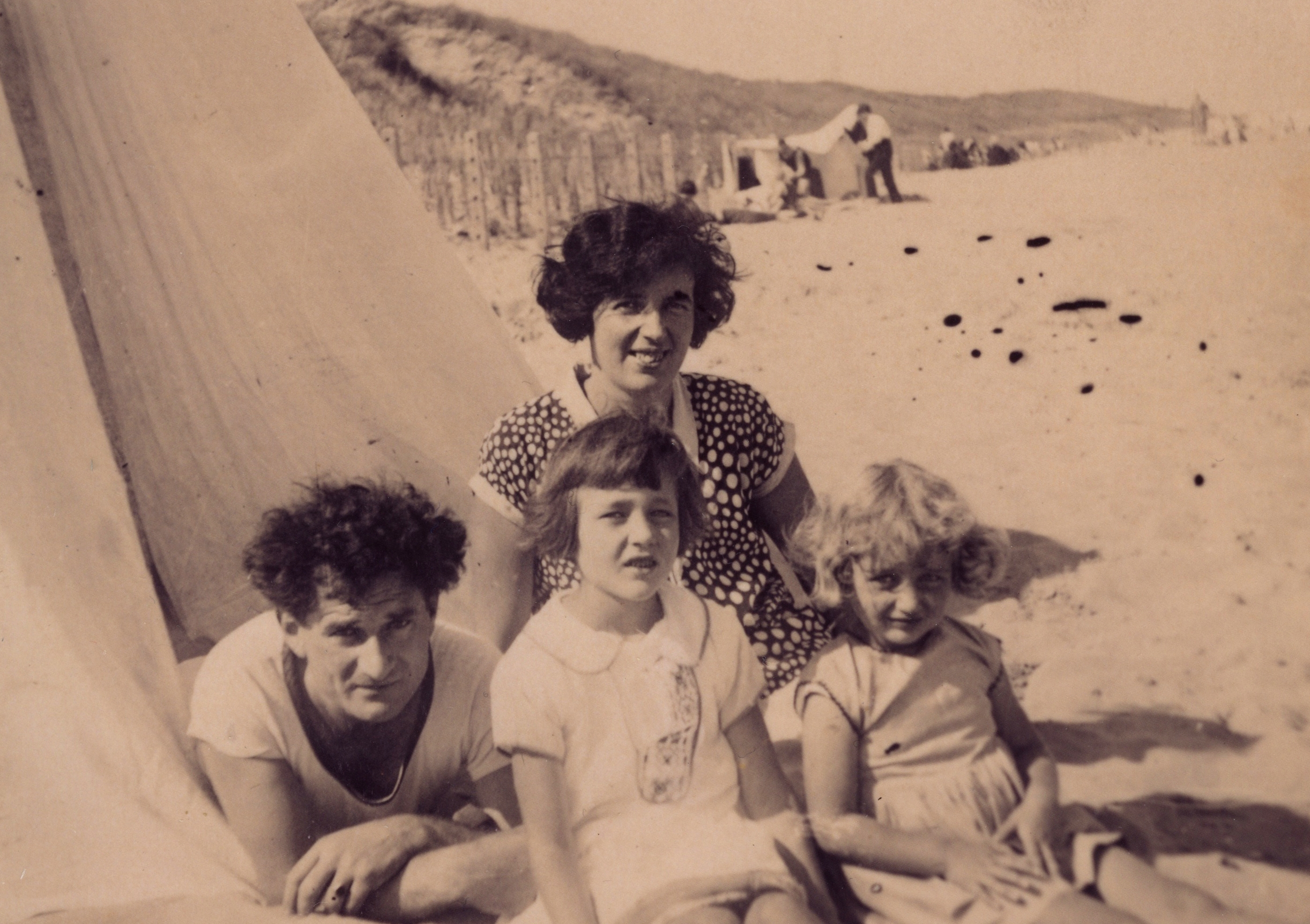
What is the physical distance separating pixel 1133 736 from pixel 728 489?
0.76m

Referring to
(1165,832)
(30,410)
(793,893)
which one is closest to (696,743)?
(793,893)

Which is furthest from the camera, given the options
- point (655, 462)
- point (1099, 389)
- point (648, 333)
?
point (1099, 389)

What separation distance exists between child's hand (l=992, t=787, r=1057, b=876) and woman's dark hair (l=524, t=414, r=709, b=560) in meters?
0.61

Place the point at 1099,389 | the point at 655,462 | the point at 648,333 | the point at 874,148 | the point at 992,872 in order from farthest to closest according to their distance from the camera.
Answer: the point at 874,148, the point at 1099,389, the point at 648,333, the point at 655,462, the point at 992,872

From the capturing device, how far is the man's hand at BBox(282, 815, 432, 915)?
5.61ft

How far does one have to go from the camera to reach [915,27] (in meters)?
2.18

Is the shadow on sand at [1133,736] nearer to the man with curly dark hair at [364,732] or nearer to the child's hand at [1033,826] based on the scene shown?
the child's hand at [1033,826]

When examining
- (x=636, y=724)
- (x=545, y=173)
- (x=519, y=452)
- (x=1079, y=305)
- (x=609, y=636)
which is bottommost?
(x=636, y=724)

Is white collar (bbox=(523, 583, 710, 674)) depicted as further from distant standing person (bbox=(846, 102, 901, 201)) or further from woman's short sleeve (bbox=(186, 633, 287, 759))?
distant standing person (bbox=(846, 102, 901, 201))

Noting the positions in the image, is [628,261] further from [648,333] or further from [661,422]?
[661,422]

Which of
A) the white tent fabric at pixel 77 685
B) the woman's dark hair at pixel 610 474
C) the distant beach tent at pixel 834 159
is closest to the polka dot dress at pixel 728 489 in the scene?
the woman's dark hair at pixel 610 474

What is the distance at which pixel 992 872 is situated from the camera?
161 centimetres

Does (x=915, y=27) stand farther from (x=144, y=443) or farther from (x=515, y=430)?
(x=144, y=443)

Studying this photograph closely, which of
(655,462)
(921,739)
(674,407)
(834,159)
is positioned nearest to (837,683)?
(921,739)
